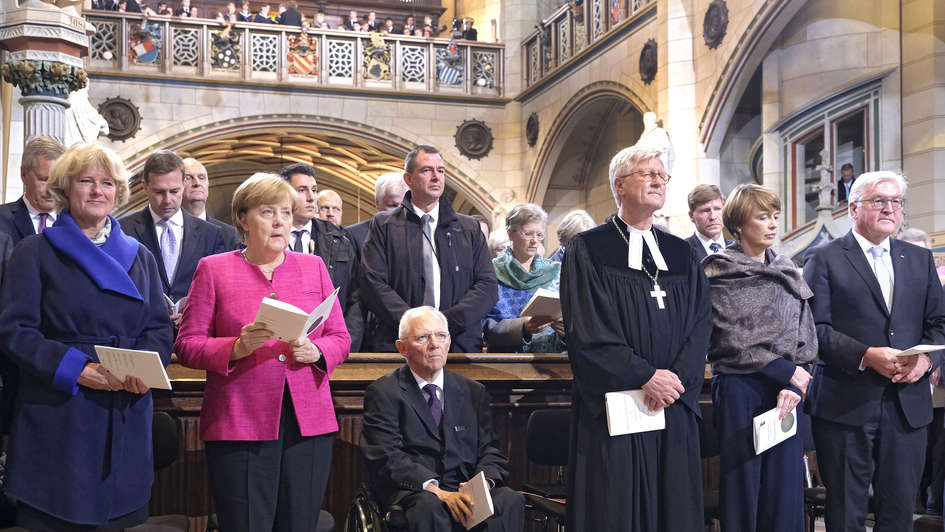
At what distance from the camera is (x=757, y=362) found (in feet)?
11.0

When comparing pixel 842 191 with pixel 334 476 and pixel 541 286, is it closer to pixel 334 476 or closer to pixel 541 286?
pixel 541 286

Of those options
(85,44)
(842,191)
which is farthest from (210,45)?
(842,191)

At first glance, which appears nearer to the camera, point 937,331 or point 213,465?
point 213,465

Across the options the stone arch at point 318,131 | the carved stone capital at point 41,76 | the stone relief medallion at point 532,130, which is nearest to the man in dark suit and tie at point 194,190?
the carved stone capital at point 41,76

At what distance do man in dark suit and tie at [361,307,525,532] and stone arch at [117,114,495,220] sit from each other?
1093 cm

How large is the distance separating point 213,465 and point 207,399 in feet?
0.61

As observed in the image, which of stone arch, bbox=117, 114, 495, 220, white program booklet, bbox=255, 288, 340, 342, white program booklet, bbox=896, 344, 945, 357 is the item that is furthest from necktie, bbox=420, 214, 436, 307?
stone arch, bbox=117, 114, 495, 220

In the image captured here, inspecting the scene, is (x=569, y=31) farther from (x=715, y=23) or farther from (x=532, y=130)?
(x=715, y=23)

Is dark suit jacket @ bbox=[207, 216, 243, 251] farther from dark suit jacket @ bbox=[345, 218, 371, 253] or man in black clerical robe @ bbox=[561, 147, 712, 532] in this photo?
man in black clerical robe @ bbox=[561, 147, 712, 532]

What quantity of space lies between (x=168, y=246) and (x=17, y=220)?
65 centimetres

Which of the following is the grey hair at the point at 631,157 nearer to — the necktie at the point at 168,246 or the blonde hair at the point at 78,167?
the blonde hair at the point at 78,167

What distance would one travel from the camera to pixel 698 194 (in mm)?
4488

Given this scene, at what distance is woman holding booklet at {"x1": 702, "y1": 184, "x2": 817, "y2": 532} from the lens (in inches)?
131

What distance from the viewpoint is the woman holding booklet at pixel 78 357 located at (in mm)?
2533
